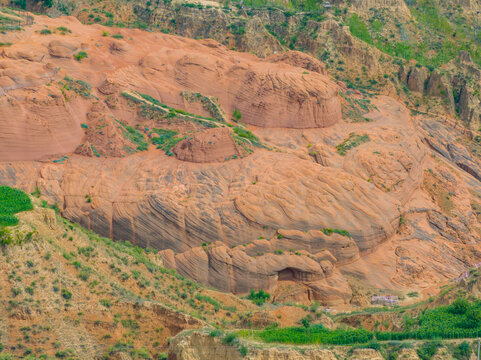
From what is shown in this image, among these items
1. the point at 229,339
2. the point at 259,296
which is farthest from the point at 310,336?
the point at 259,296

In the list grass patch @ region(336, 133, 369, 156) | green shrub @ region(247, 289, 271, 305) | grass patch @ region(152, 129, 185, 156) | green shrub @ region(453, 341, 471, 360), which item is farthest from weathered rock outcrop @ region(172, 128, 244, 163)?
green shrub @ region(453, 341, 471, 360)

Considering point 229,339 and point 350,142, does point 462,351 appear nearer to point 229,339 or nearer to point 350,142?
point 229,339

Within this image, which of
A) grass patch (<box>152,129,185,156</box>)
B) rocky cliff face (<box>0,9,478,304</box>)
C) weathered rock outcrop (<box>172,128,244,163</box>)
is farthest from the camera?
grass patch (<box>152,129,185,156</box>)

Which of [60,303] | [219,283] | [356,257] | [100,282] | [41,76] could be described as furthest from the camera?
[41,76]

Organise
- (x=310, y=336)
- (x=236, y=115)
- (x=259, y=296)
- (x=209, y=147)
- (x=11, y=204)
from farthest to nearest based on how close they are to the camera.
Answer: (x=236, y=115) → (x=209, y=147) → (x=259, y=296) → (x=11, y=204) → (x=310, y=336)

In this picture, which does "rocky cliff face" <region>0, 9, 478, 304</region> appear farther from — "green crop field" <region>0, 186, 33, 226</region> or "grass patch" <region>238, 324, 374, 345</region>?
"grass patch" <region>238, 324, 374, 345</region>

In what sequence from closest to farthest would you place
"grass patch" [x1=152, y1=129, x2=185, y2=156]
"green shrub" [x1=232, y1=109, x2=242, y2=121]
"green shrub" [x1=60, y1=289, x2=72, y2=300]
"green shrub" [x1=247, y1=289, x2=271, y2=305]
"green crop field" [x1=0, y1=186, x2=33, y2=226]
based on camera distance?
"green shrub" [x1=60, y1=289, x2=72, y2=300]
"green crop field" [x1=0, y1=186, x2=33, y2=226]
"green shrub" [x1=247, y1=289, x2=271, y2=305]
"grass patch" [x1=152, y1=129, x2=185, y2=156]
"green shrub" [x1=232, y1=109, x2=242, y2=121]

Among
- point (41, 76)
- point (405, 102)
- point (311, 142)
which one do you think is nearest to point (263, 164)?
point (311, 142)

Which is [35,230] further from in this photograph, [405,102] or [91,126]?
[405,102]
